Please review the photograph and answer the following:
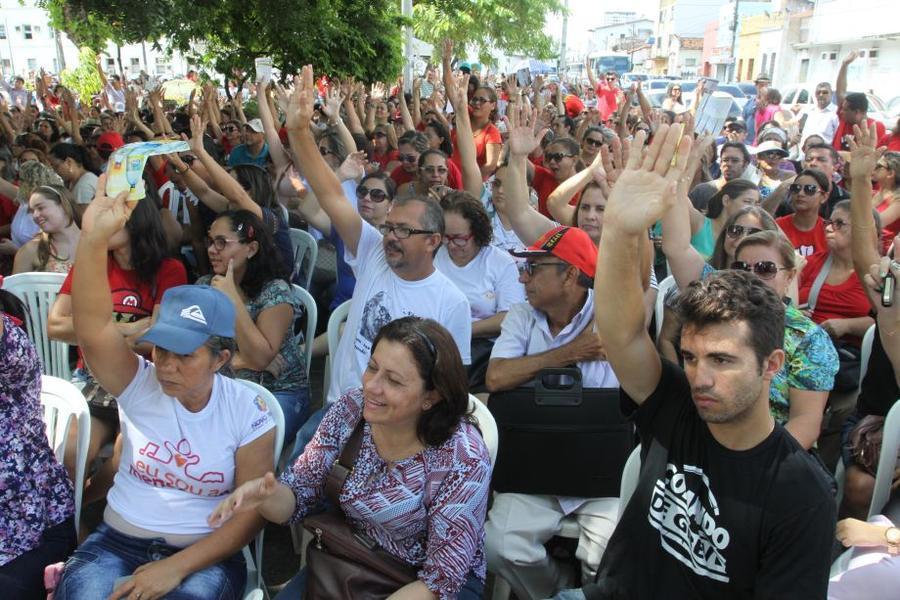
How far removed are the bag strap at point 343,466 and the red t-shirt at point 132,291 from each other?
5.27 feet

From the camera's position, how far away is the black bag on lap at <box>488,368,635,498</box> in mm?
2717

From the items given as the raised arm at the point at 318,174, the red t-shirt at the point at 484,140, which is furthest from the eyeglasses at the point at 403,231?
the red t-shirt at the point at 484,140

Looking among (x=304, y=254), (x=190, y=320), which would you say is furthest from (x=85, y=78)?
(x=190, y=320)

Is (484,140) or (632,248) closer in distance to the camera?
(632,248)

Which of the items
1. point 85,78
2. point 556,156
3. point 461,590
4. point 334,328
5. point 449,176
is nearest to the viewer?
point 461,590

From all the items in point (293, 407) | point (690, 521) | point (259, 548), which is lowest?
point (259, 548)

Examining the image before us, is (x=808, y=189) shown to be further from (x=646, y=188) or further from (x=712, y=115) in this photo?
(x=646, y=188)

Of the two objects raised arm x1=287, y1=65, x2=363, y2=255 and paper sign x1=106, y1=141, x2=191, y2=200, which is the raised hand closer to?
paper sign x1=106, y1=141, x2=191, y2=200

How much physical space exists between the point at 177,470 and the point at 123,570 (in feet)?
1.12

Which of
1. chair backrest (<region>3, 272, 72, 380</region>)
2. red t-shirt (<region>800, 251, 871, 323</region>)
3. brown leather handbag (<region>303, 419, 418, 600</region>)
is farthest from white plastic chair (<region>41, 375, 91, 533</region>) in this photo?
red t-shirt (<region>800, 251, 871, 323</region>)

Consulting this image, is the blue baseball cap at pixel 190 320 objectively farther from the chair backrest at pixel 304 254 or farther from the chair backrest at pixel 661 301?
the chair backrest at pixel 304 254

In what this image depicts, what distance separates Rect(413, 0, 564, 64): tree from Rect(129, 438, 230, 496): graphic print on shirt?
1968 cm

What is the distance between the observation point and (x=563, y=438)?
107 inches

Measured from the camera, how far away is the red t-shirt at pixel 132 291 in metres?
3.49
